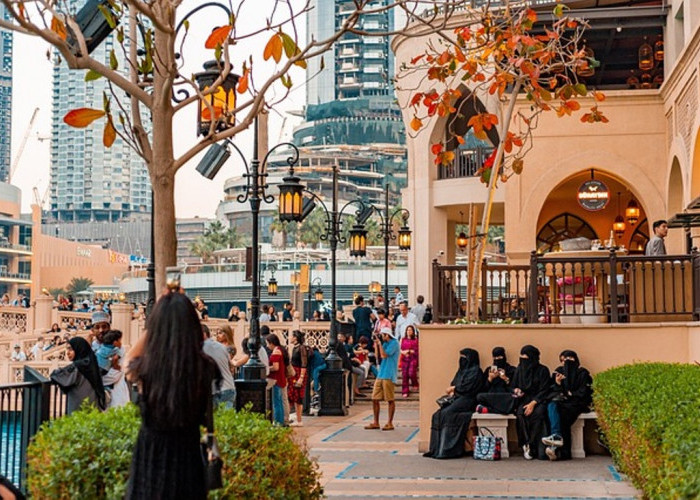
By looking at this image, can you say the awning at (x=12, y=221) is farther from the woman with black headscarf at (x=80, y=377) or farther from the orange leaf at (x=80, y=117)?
the orange leaf at (x=80, y=117)

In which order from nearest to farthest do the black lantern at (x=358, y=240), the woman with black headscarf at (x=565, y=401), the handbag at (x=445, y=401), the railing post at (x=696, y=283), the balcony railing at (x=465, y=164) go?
the woman with black headscarf at (x=565, y=401), the handbag at (x=445, y=401), the railing post at (x=696, y=283), the black lantern at (x=358, y=240), the balcony railing at (x=465, y=164)

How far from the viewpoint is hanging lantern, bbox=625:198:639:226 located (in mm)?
26844

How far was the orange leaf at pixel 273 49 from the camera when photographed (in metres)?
8.11

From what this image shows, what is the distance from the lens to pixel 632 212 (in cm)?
2681

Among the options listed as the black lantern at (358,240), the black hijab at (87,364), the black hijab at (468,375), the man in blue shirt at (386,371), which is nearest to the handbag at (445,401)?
the black hijab at (468,375)

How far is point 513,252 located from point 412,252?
7078 mm

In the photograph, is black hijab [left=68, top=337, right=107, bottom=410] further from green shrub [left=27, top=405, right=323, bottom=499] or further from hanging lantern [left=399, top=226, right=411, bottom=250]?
hanging lantern [left=399, top=226, right=411, bottom=250]

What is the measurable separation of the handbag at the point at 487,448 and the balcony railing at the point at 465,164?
15.4 meters

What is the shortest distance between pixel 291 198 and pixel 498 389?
5337mm

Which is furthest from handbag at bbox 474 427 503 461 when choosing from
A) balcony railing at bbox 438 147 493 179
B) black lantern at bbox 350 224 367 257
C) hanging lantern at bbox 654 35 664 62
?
balcony railing at bbox 438 147 493 179

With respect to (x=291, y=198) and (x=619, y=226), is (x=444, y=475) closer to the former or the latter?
(x=291, y=198)

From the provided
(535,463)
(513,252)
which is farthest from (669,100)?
(535,463)

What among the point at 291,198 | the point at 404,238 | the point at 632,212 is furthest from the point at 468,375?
the point at 404,238

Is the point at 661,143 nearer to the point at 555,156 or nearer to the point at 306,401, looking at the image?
the point at 555,156
